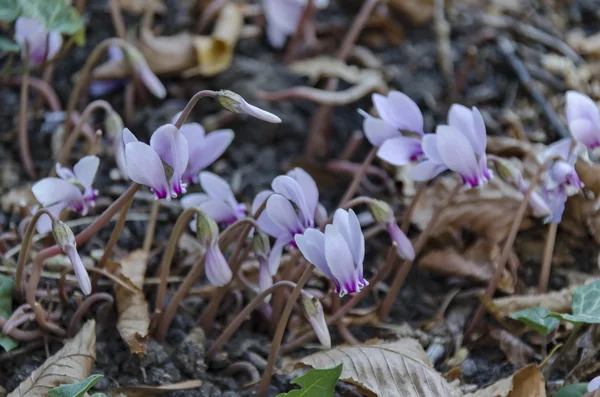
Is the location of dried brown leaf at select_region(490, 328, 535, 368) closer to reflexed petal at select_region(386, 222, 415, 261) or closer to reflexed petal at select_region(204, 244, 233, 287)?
reflexed petal at select_region(386, 222, 415, 261)

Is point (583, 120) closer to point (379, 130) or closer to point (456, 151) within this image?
point (456, 151)

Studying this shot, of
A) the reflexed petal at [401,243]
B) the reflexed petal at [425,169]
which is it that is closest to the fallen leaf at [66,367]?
the reflexed petal at [401,243]

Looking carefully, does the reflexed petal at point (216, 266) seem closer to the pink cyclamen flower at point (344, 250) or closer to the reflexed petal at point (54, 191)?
the pink cyclamen flower at point (344, 250)

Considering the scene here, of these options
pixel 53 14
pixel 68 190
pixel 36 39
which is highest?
pixel 53 14

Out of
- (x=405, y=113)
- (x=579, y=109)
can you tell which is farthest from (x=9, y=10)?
(x=579, y=109)

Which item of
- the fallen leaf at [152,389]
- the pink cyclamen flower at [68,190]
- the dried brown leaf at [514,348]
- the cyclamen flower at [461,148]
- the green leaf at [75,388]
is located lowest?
the dried brown leaf at [514,348]

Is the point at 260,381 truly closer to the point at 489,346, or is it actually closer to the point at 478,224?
the point at 489,346

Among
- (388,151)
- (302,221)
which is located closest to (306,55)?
(388,151)
